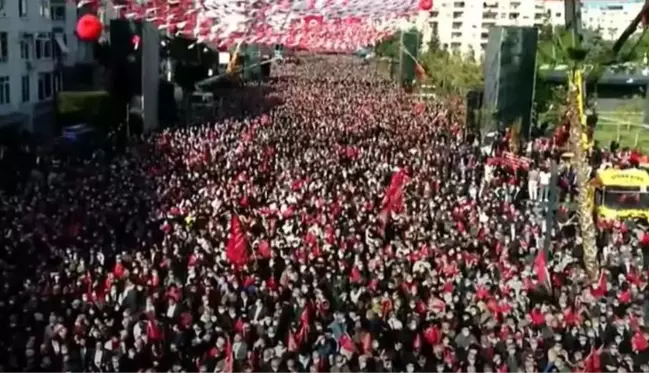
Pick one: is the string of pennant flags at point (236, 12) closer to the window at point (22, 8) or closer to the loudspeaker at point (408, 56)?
the window at point (22, 8)

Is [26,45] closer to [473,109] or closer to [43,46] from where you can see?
[43,46]

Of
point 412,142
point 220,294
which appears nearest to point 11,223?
point 220,294

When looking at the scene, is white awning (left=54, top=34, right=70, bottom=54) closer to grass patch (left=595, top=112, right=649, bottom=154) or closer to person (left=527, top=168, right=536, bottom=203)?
grass patch (left=595, top=112, right=649, bottom=154)

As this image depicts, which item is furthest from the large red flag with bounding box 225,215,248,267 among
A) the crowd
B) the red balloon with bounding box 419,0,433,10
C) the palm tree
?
the palm tree

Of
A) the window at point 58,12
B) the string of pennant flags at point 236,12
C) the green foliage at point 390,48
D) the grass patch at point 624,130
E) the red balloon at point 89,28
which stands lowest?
the grass patch at point 624,130

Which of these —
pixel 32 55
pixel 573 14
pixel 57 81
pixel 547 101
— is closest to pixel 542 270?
pixel 573 14

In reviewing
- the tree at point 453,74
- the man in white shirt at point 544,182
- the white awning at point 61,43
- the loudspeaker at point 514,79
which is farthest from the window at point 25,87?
the tree at point 453,74
